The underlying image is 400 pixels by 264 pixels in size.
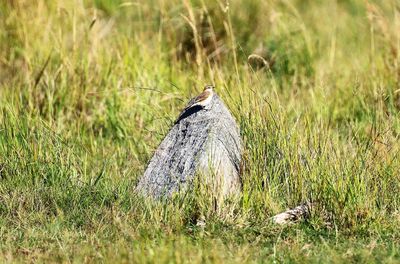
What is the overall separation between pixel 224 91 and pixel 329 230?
58.4 inches

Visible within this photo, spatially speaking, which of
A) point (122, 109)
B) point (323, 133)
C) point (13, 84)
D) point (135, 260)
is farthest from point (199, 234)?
point (13, 84)

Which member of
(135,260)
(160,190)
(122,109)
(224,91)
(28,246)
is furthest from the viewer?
(122,109)

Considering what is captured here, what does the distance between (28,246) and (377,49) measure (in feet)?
17.2

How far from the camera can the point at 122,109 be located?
7.94 meters

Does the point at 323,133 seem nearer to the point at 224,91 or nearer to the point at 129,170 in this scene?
the point at 224,91

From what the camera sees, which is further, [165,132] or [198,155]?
[165,132]

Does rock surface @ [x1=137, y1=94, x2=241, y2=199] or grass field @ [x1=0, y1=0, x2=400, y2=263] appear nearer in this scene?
grass field @ [x1=0, y1=0, x2=400, y2=263]

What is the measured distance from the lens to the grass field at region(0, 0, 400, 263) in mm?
5320

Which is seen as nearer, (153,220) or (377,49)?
(153,220)

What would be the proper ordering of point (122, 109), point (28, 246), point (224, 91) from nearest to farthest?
point (28, 246)
point (224, 91)
point (122, 109)

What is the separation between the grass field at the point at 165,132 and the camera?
532 cm

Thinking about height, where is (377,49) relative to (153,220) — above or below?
above

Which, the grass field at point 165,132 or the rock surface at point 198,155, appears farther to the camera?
the rock surface at point 198,155

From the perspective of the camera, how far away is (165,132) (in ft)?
21.9
